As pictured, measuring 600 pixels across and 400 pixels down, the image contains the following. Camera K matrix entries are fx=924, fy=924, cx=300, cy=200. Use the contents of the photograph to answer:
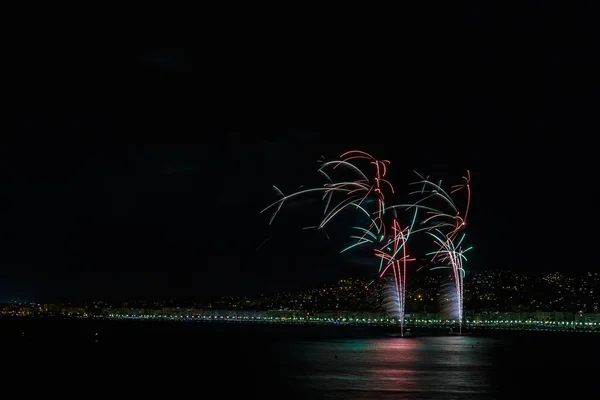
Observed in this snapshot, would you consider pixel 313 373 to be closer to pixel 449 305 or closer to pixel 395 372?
pixel 395 372

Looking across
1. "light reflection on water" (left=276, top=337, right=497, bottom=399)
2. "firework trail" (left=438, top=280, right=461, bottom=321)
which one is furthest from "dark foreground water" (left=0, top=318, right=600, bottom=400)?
"firework trail" (left=438, top=280, right=461, bottom=321)

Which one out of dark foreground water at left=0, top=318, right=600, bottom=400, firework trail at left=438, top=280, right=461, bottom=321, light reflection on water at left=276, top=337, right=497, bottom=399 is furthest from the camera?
firework trail at left=438, top=280, right=461, bottom=321

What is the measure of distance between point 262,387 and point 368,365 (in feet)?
34.8

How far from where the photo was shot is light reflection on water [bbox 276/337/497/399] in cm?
3209

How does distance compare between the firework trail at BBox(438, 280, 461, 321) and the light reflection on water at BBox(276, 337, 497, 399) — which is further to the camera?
the firework trail at BBox(438, 280, 461, 321)

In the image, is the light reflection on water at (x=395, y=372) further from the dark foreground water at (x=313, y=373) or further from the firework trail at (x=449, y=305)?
the firework trail at (x=449, y=305)

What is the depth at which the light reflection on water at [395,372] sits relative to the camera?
32.1 m

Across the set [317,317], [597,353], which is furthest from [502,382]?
[317,317]

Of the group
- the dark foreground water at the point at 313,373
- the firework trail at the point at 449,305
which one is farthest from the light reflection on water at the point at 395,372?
the firework trail at the point at 449,305

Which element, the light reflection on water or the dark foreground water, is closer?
the light reflection on water

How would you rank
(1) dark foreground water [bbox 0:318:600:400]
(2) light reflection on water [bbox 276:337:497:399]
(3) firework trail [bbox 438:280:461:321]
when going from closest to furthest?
(2) light reflection on water [bbox 276:337:497:399] < (1) dark foreground water [bbox 0:318:600:400] < (3) firework trail [bbox 438:280:461:321]

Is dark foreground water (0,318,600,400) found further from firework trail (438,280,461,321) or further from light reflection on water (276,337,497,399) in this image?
firework trail (438,280,461,321)

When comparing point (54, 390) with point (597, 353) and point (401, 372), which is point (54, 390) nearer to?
point (401, 372)

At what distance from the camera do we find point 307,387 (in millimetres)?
33844
